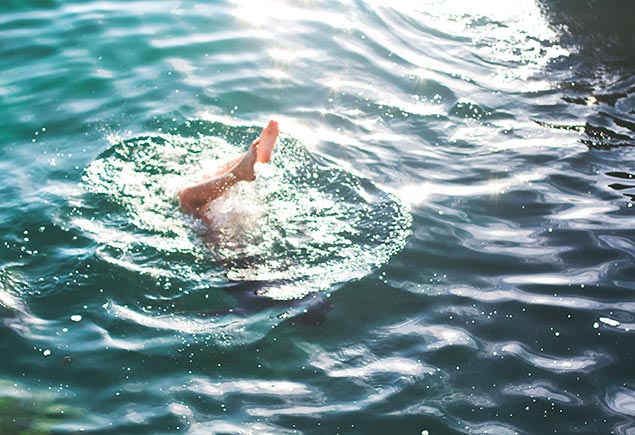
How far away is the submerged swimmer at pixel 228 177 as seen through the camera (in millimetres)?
5660

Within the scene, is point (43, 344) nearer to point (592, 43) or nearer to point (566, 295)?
point (566, 295)

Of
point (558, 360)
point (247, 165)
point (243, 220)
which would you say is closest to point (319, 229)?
point (243, 220)

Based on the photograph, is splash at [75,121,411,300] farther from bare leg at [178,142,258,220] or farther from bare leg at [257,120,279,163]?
bare leg at [257,120,279,163]

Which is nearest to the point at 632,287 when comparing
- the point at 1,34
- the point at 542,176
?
the point at 542,176

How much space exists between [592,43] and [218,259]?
5981 millimetres

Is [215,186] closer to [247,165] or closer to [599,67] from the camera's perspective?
[247,165]

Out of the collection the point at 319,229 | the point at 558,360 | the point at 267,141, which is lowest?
the point at 558,360

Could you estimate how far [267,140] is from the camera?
5727 millimetres

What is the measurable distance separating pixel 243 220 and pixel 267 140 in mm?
897

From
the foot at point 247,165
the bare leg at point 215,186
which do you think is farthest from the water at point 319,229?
the foot at point 247,165

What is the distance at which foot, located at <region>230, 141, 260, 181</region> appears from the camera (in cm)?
562

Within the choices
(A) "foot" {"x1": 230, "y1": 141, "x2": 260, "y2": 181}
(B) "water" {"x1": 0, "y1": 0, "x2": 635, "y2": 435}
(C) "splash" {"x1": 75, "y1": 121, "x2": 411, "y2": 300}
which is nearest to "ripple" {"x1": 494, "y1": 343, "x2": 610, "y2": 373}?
(B) "water" {"x1": 0, "y1": 0, "x2": 635, "y2": 435}

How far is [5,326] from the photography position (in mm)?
5289

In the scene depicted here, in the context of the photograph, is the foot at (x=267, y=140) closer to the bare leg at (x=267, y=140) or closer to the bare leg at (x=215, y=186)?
the bare leg at (x=267, y=140)
